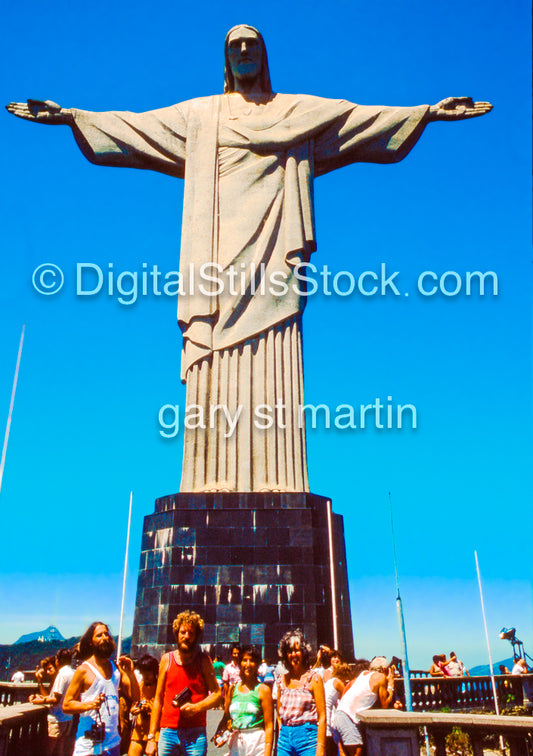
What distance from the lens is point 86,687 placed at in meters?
4.52

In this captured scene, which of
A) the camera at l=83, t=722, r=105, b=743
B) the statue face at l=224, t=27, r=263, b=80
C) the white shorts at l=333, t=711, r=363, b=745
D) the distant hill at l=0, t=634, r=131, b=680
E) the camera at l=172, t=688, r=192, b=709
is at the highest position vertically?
the statue face at l=224, t=27, r=263, b=80

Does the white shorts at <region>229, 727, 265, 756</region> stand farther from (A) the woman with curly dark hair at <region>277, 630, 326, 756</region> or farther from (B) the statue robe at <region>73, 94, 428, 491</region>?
(B) the statue robe at <region>73, 94, 428, 491</region>

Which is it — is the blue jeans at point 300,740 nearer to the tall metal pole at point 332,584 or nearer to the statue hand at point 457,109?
the tall metal pole at point 332,584

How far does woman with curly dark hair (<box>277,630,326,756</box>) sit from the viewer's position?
483cm

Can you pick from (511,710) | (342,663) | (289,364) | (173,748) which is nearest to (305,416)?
(289,364)

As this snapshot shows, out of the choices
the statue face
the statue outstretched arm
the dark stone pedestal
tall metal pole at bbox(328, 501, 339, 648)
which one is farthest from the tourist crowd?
the statue face

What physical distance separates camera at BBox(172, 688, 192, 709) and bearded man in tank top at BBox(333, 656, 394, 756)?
1.81 metres

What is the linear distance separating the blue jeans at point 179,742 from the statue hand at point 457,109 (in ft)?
35.8

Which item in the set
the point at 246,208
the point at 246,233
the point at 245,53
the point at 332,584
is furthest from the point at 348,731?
the point at 245,53

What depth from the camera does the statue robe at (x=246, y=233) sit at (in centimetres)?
971

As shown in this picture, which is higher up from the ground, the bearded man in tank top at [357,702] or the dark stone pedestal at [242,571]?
the dark stone pedestal at [242,571]

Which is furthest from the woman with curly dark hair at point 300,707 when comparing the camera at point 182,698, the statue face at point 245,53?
the statue face at point 245,53

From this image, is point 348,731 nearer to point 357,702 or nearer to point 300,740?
point 357,702

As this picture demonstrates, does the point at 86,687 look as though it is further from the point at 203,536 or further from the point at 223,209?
the point at 223,209
